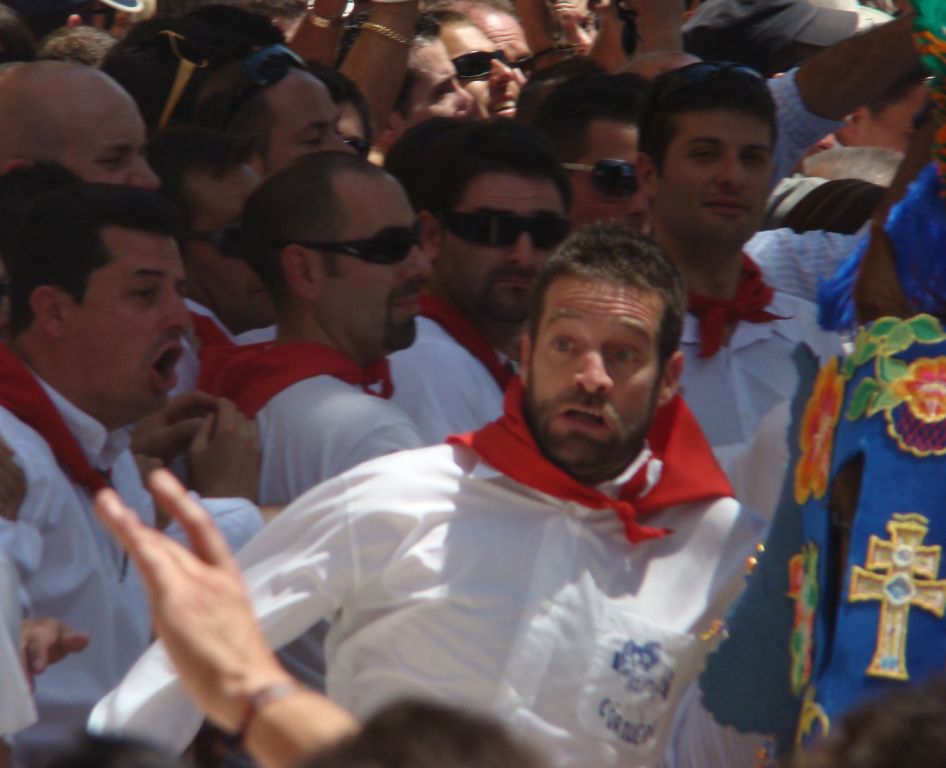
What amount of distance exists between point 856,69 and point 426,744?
3872 millimetres

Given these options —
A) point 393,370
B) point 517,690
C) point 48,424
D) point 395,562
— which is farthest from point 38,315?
point 517,690

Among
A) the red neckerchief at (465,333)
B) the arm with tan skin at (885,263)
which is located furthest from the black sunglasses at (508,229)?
the arm with tan skin at (885,263)

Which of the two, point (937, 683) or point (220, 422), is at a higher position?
point (937, 683)

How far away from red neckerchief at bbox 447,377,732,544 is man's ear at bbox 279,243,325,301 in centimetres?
114

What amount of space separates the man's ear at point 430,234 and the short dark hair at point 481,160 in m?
0.03

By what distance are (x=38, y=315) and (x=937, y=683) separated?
2.86 metres

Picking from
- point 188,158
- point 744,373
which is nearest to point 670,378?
point 744,373

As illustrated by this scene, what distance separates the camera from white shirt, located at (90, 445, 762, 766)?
10.9 feet

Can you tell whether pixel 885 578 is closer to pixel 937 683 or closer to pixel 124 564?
pixel 937 683

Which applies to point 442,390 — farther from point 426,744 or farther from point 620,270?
point 426,744

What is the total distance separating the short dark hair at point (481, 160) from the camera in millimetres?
4898

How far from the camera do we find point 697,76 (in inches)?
199

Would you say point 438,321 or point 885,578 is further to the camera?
point 438,321

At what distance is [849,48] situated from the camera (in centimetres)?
514
